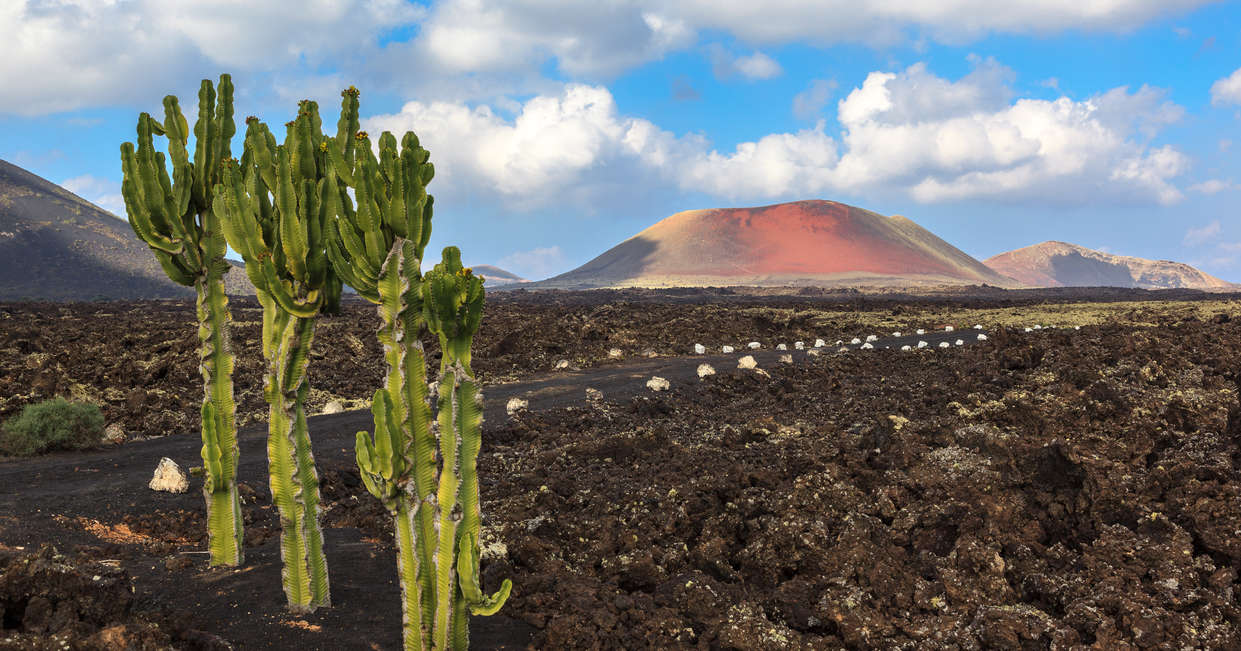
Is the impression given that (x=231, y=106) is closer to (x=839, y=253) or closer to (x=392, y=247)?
(x=392, y=247)

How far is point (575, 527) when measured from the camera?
760 cm

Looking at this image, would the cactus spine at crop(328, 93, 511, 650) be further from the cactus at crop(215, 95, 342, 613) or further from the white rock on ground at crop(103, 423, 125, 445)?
the white rock on ground at crop(103, 423, 125, 445)

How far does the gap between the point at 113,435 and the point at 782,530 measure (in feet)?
42.7

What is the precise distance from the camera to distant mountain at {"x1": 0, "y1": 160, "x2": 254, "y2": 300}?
79938 millimetres

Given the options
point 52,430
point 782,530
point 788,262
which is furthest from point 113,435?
point 788,262

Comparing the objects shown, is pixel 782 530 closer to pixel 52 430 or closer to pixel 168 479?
pixel 168 479

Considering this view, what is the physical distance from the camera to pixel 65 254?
86.5 metres

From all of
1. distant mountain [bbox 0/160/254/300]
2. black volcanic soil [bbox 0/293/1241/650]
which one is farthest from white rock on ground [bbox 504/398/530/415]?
distant mountain [bbox 0/160/254/300]

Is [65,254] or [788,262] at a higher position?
[788,262]

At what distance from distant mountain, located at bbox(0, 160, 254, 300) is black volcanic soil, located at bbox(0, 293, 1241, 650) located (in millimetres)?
77651

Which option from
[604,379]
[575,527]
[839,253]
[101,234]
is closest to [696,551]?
[575,527]

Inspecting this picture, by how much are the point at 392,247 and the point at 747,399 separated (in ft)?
36.3

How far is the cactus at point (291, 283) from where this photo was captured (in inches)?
223

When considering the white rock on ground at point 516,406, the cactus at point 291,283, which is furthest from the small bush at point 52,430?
the cactus at point 291,283
